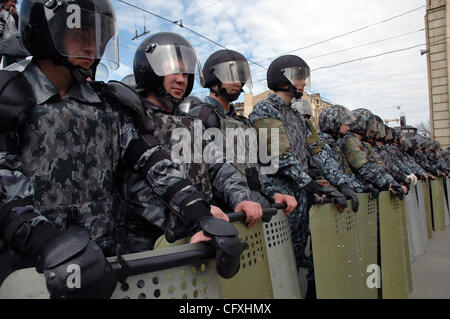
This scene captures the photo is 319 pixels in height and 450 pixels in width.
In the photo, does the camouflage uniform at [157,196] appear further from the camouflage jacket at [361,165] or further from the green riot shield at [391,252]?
the camouflage jacket at [361,165]

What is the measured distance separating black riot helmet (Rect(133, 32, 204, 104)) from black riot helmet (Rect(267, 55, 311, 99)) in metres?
1.44

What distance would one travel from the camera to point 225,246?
1.07m

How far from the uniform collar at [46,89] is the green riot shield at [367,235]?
2033 millimetres

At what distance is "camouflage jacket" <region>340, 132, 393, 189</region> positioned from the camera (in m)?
3.94

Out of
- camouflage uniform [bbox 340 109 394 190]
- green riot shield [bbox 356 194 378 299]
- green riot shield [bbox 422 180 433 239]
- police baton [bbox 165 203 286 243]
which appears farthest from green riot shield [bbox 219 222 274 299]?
green riot shield [bbox 422 180 433 239]

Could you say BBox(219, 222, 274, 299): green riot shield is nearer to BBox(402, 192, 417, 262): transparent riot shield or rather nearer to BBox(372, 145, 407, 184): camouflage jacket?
BBox(402, 192, 417, 262): transparent riot shield

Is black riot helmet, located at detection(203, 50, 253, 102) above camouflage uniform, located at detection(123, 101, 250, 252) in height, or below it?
above

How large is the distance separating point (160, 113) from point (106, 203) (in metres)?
0.62

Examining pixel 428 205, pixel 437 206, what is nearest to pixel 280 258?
pixel 428 205

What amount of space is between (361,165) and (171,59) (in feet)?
10.0

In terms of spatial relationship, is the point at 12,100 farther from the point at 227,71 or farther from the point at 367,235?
the point at 367,235
